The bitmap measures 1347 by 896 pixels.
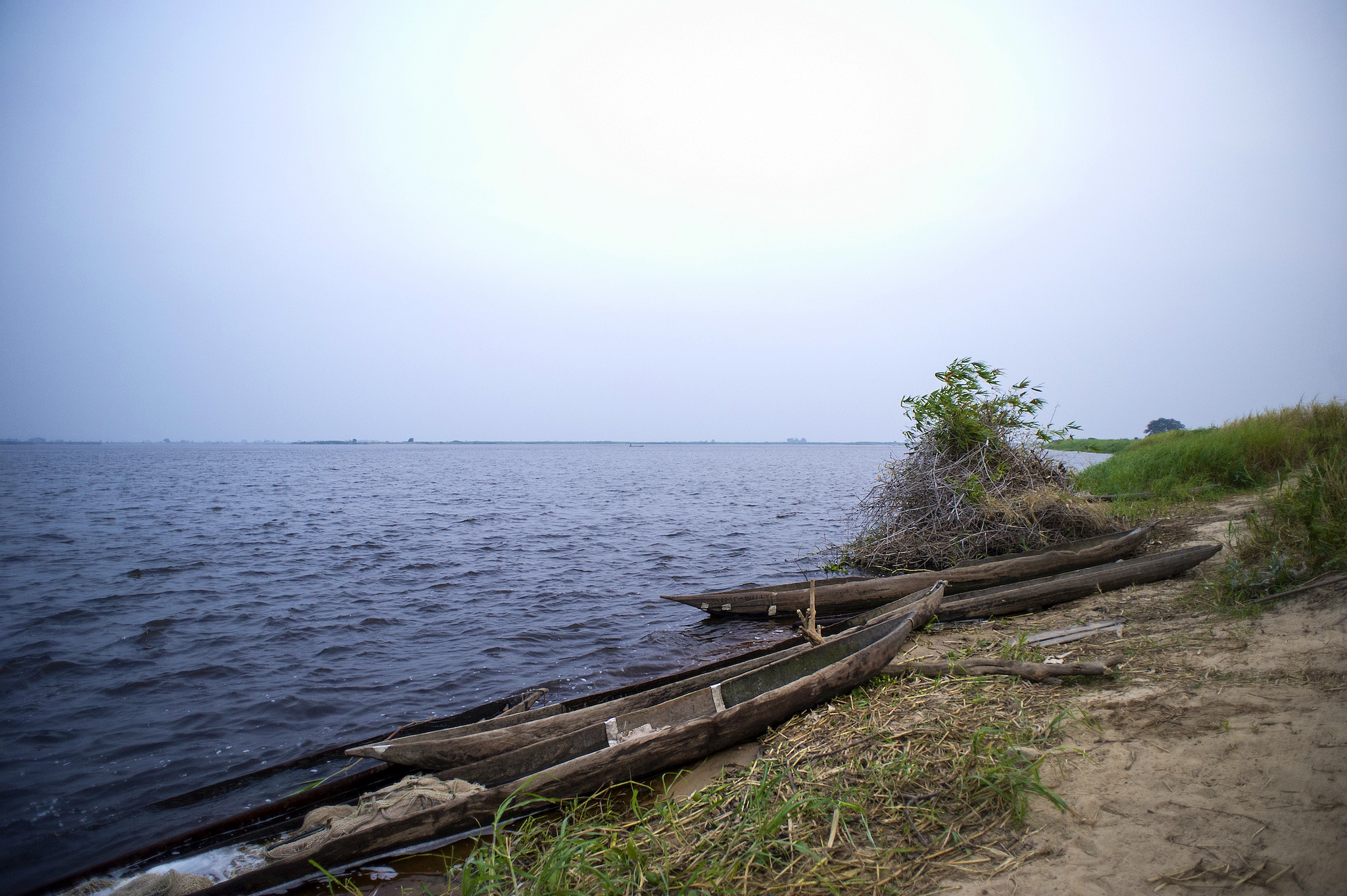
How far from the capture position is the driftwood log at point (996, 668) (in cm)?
446

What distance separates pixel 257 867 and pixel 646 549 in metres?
13.4

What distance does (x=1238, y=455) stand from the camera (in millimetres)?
12688

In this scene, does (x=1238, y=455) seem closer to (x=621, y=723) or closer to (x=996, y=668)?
(x=996, y=668)

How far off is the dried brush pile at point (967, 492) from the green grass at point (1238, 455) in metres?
3.64

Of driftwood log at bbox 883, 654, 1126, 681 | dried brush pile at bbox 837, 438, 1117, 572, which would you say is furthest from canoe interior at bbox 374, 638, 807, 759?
dried brush pile at bbox 837, 438, 1117, 572

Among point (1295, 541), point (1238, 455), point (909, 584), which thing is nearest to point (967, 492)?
point (909, 584)

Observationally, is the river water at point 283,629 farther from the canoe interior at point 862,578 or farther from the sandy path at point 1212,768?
the sandy path at point 1212,768

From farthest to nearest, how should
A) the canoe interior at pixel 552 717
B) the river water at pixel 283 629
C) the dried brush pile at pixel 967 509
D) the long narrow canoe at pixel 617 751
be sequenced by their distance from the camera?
1. the dried brush pile at pixel 967 509
2. the river water at pixel 283 629
3. the canoe interior at pixel 552 717
4. the long narrow canoe at pixel 617 751

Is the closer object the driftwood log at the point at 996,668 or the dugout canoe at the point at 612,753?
the dugout canoe at the point at 612,753

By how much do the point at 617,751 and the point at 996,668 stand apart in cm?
320

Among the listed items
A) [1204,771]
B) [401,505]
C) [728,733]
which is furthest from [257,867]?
[401,505]

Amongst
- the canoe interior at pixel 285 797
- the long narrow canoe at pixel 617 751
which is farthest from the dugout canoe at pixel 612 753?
the canoe interior at pixel 285 797

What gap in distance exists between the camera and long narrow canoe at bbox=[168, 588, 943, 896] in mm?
3578

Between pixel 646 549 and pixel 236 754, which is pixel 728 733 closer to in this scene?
pixel 236 754
